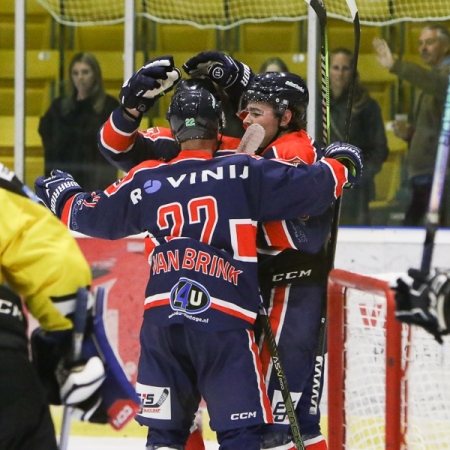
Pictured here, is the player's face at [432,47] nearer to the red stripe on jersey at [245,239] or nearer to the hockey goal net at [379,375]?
the hockey goal net at [379,375]

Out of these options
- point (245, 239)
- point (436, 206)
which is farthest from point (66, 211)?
point (436, 206)

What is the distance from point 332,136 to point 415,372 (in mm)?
2020

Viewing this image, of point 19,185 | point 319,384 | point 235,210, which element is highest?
point 19,185

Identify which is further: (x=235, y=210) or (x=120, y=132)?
(x=120, y=132)

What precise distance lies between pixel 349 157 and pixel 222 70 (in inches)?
20.6

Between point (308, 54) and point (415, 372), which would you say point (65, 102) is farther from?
point (415, 372)

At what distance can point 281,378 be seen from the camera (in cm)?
271

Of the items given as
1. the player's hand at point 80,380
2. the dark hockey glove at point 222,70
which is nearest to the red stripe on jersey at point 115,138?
the dark hockey glove at point 222,70

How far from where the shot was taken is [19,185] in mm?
1903

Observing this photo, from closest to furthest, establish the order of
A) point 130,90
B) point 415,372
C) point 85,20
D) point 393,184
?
point 415,372 → point 130,90 → point 393,184 → point 85,20

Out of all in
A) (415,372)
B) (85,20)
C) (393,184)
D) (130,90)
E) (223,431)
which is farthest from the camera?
(85,20)

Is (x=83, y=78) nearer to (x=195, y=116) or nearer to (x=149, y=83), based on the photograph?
(x=149, y=83)

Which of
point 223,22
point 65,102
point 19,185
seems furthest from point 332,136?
point 19,185

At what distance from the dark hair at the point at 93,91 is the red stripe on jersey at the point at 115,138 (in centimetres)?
158
